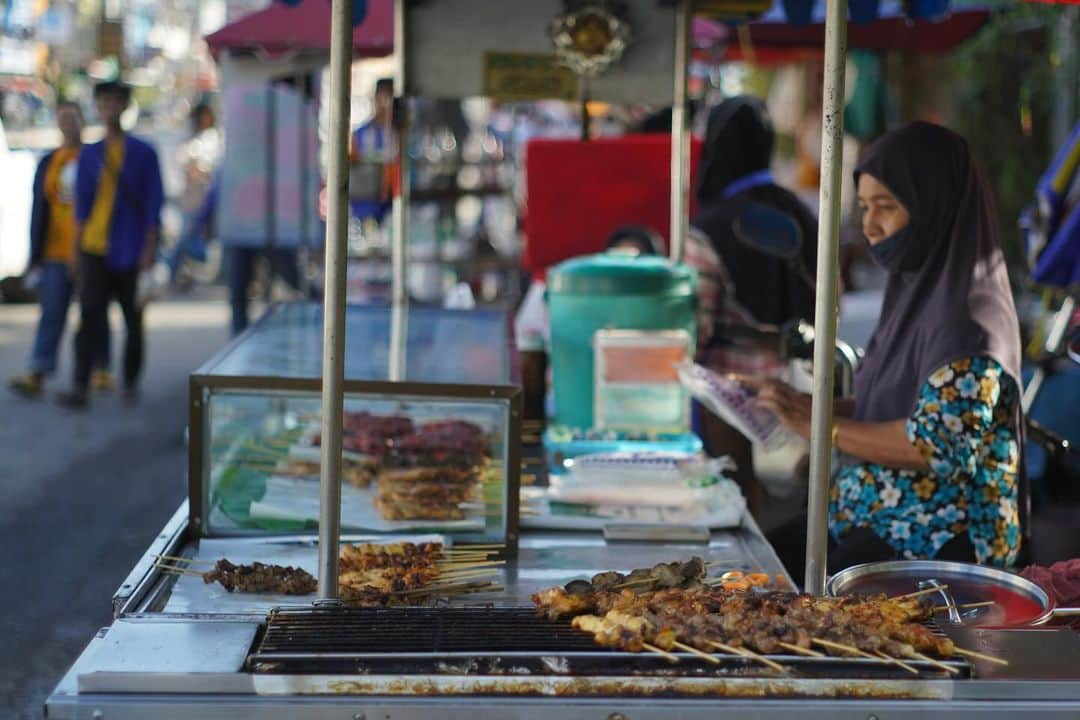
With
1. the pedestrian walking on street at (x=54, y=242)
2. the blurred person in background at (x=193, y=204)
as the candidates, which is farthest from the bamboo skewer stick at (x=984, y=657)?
the blurred person in background at (x=193, y=204)

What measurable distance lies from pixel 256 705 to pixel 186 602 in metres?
0.70

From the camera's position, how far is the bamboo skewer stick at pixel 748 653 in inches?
87.6

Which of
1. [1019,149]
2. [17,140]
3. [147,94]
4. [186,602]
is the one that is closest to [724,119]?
[186,602]

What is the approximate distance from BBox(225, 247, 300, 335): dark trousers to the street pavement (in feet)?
2.47

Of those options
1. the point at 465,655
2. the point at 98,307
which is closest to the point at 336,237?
the point at 465,655

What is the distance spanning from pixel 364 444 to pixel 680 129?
2275mm

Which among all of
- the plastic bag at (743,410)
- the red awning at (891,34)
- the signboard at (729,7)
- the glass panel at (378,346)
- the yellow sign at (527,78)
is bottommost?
the plastic bag at (743,410)

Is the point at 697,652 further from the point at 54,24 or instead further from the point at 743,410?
the point at 54,24

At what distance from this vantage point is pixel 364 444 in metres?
3.62

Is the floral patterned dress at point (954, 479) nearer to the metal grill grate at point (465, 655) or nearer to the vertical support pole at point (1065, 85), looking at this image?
the metal grill grate at point (465, 655)

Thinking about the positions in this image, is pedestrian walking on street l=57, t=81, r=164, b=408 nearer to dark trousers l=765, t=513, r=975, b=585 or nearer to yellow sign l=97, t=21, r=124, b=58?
yellow sign l=97, t=21, r=124, b=58

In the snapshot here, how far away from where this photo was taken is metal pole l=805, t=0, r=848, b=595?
7.80 feet

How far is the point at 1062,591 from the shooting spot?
9.74 feet

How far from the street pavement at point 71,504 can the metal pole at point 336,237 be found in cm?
250
